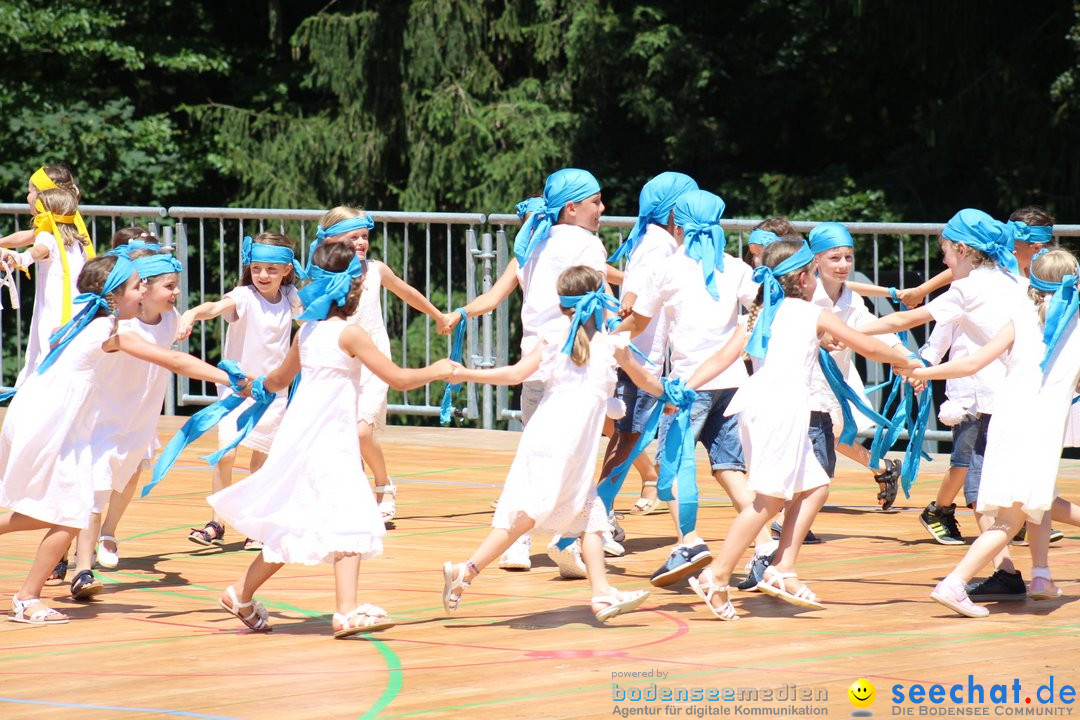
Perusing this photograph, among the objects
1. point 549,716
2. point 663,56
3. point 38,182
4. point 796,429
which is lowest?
point 549,716

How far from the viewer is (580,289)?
22.3 feet

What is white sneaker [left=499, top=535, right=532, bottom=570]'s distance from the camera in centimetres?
785

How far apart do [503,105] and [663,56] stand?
2.33 m

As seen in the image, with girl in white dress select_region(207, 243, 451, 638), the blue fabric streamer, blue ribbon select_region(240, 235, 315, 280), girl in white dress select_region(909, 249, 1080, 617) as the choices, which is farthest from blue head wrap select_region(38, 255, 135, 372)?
girl in white dress select_region(909, 249, 1080, 617)

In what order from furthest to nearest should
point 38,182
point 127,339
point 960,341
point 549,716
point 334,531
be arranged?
point 38,182 < point 960,341 < point 127,339 < point 334,531 < point 549,716

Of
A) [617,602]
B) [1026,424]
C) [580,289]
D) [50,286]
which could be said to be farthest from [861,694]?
[50,286]

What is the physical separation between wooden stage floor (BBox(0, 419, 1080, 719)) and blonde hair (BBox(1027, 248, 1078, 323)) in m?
1.26

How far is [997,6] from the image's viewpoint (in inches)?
826

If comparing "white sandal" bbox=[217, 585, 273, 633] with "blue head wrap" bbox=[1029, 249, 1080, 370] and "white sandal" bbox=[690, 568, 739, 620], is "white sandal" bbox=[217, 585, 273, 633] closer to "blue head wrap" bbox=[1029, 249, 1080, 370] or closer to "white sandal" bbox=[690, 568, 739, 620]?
"white sandal" bbox=[690, 568, 739, 620]

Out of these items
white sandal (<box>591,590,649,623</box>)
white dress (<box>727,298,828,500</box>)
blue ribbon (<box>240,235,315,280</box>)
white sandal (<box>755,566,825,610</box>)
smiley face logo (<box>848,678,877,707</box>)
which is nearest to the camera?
smiley face logo (<box>848,678,877,707</box>)

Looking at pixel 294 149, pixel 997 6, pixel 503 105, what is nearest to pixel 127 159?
pixel 294 149

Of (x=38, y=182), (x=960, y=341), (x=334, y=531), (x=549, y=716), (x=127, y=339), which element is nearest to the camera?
(x=549, y=716)

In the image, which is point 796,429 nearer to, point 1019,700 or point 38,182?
point 1019,700

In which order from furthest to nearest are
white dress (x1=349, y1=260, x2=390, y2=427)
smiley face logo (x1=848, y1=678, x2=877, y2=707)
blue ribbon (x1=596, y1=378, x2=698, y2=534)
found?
white dress (x1=349, y1=260, x2=390, y2=427) → blue ribbon (x1=596, y1=378, x2=698, y2=534) → smiley face logo (x1=848, y1=678, x2=877, y2=707)
